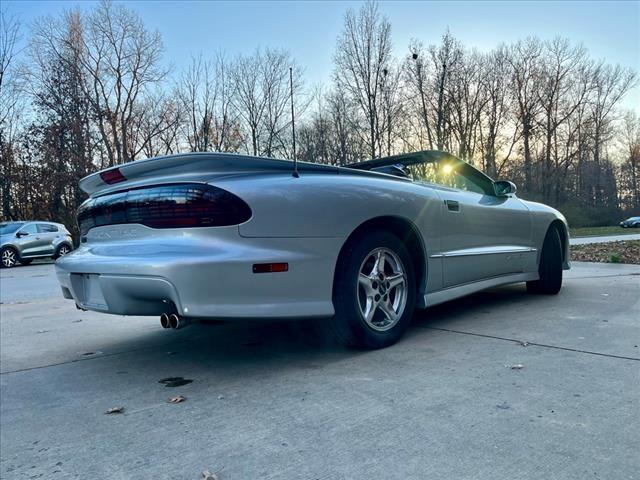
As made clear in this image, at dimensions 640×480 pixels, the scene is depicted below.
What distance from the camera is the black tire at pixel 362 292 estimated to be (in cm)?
298

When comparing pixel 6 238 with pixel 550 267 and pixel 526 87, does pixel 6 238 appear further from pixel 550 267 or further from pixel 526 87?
pixel 526 87

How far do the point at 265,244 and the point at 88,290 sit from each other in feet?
4.07

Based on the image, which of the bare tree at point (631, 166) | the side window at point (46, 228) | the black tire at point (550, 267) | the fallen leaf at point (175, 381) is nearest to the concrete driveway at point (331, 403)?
the fallen leaf at point (175, 381)

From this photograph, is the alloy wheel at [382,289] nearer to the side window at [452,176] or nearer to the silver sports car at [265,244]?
the silver sports car at [265,244]

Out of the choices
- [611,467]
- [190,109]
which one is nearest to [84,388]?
[611,467]

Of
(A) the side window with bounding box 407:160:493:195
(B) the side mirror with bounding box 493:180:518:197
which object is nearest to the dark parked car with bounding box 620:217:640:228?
(B) the side mirror with bounding box 493:180:518:197

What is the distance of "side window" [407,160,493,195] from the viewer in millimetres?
4102

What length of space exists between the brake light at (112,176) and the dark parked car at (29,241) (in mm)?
14664

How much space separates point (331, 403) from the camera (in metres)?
2.34

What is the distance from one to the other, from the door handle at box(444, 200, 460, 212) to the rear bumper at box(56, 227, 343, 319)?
4.29 ft

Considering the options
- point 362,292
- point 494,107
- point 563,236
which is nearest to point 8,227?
point 362,292

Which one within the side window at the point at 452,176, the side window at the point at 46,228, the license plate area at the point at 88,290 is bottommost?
the license plate area at the point at 88,290

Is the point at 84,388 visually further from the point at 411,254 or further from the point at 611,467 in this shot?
the point at 611,467

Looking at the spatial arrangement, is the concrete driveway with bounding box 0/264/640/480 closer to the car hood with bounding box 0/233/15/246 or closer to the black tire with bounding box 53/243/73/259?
the car hood with bounding box 0/233/15/246
